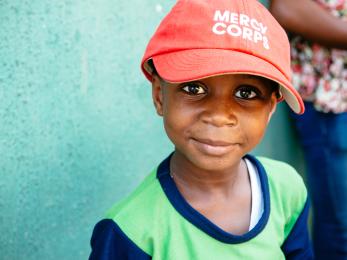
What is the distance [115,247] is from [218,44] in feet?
2.03

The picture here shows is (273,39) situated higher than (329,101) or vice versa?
(273,39)

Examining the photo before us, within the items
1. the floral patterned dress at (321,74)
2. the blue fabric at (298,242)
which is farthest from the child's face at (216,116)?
the floral patterned dress at (321,74)

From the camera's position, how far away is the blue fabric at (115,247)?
4.74ft

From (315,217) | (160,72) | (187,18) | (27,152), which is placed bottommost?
(315,217)

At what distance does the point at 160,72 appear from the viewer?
54.4 inches

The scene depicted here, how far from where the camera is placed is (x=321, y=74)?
219cm

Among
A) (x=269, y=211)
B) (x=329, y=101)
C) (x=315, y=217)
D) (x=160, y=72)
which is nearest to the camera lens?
(x=160, y=72)

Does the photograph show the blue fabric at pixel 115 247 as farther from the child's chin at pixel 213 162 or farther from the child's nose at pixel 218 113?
the child's nose at pixel 218 113

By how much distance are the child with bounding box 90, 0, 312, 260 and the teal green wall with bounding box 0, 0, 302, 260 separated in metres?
0.33

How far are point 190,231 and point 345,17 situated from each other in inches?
44.4

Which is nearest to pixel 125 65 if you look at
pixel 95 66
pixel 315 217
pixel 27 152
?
pixel 95 66

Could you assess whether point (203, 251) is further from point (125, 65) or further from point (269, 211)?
point (125, 65)

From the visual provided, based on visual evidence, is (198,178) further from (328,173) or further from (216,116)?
(328,173)

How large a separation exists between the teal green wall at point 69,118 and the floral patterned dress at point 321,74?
61 cm
